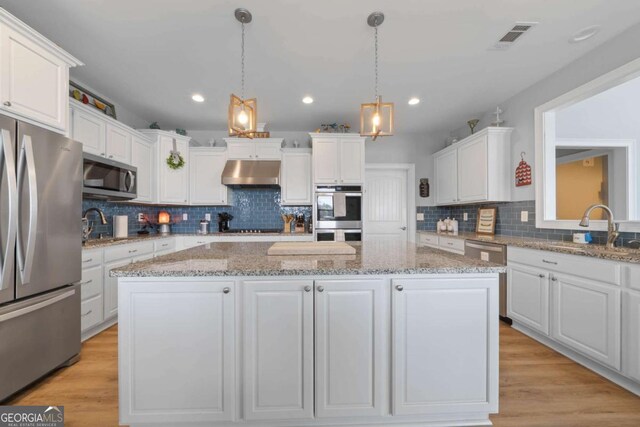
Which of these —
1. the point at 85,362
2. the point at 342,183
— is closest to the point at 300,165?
the point at 342,183

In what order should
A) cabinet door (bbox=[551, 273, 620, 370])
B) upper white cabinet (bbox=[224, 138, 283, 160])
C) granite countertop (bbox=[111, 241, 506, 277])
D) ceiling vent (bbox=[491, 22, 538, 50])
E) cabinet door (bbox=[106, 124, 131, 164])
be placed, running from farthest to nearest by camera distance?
upper white cabinet (bbox=[224, 138, 283, 160]) → cabinet door (bbox=[106, 124, 131, 164]) → ceiling vent (bbox=[491, 22, 538, 50]) → cabinet door (bbox=[551, 273, 620, 370]) → granite countertop (bbox=[111, 241, 506, 277])

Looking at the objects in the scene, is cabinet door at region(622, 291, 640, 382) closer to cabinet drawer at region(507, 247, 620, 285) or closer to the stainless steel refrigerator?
cabinet drawer at region(507, 247, 620, 285)

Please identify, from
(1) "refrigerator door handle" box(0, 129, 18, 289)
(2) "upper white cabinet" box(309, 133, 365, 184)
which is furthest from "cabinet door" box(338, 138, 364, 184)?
(1) "refrigerator door handle" box(0, 129, 18, 289)

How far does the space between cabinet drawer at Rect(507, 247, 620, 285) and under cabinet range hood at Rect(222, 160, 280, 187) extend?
3.05 meters

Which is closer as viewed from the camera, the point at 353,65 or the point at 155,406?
the point at 155,406

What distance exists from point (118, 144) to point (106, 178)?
2.31 feet

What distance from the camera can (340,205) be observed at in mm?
4070

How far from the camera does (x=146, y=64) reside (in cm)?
266

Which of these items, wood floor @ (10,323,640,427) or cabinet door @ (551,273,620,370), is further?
cabinet door @ (551,273,620,370)

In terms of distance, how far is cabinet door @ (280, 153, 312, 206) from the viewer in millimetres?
4266

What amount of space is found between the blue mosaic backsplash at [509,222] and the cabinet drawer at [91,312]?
14.8 feet

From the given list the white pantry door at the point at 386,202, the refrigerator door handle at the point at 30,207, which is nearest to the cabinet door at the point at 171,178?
the refrigerator door handle at the point at 30,207

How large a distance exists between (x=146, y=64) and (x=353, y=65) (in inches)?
79.4

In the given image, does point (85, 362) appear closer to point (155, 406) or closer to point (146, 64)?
point (155, 406)
